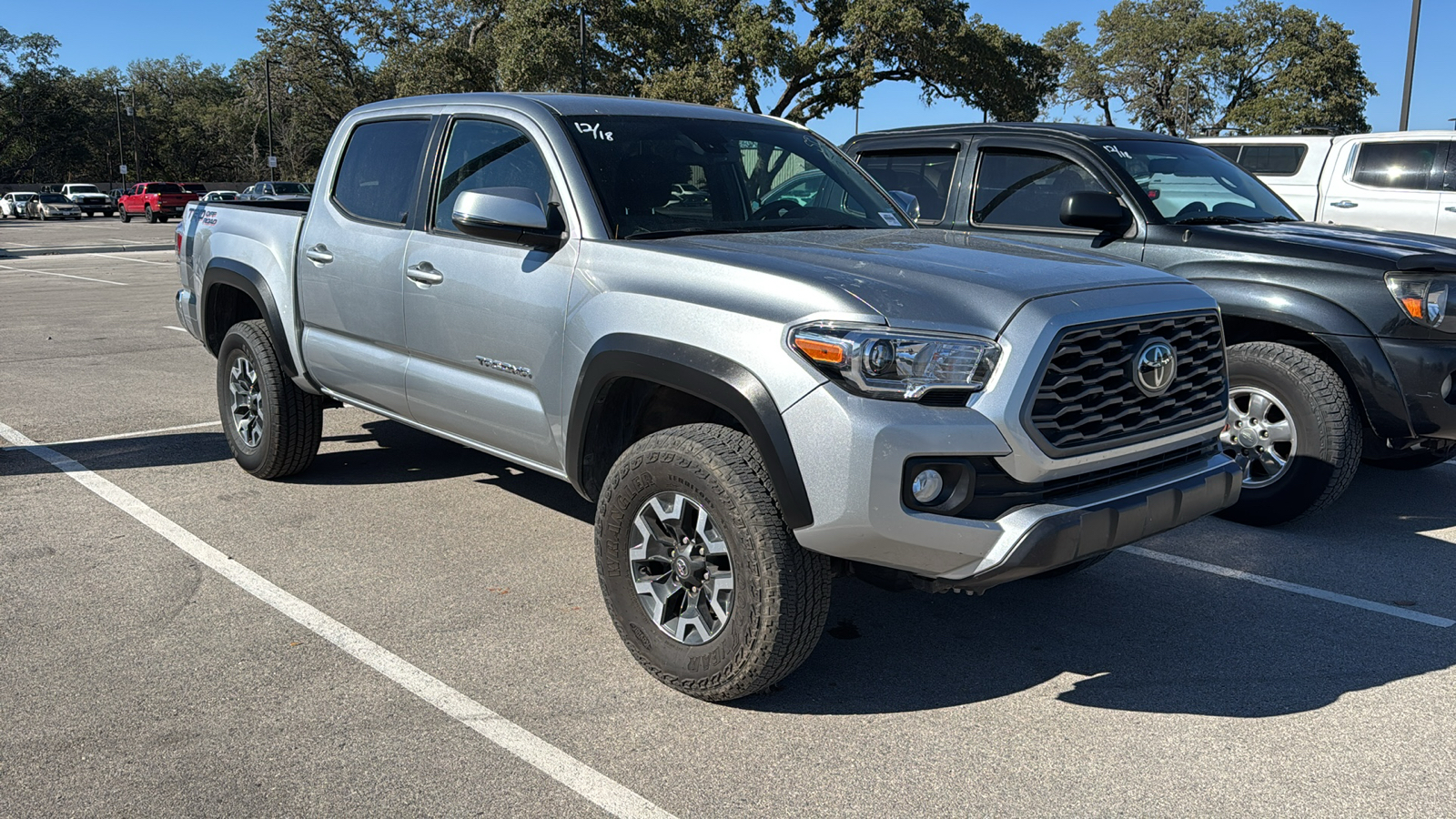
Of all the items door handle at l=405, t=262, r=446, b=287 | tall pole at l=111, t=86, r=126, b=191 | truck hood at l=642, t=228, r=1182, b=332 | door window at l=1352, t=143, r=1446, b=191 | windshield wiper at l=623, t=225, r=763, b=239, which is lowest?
door handle at l=405, t=262, r=446, b=287

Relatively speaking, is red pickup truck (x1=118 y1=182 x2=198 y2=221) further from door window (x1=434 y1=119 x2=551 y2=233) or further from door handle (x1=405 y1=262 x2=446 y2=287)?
door handle (x1=405 y1=262 x2=446 y2=287)

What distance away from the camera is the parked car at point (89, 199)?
173 ft

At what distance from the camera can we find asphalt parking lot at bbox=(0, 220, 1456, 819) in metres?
3.12

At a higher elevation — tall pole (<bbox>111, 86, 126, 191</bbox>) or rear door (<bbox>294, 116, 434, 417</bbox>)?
tall pole (<bbox>111, 86, 126, 191</bbox>)

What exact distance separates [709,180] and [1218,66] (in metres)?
58.0

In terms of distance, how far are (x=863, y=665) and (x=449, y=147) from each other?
8.88ft

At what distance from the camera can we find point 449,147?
488 centimetres

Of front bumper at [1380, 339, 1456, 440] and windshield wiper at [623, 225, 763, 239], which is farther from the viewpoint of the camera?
front bumper at [1380, 339, 1456, 440]

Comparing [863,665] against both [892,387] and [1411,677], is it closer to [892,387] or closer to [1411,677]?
[892,387]

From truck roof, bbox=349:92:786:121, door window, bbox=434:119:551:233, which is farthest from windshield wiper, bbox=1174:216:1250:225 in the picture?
door window, bbox=434:119:551:233

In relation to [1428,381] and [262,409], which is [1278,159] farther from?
[262,409]

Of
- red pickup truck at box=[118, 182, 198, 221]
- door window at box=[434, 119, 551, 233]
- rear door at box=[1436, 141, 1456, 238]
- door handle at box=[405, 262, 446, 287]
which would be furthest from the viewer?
red pickup truck at box=[118, 182, 198, 221]

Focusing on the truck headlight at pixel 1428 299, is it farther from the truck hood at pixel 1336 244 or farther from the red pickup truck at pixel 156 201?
the red pickup truck at pixel 156 201

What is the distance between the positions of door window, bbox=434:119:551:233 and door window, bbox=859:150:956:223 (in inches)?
112
